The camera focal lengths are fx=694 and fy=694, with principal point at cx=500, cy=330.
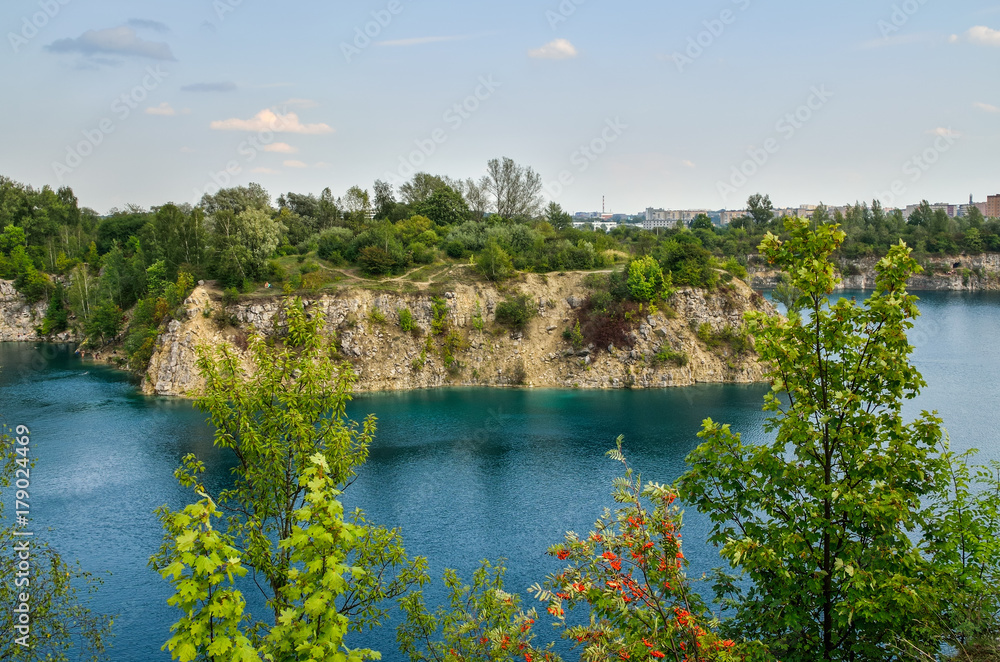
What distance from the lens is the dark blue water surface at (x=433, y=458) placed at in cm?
2566

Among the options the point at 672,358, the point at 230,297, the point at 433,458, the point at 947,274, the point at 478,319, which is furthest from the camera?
the point at 947,274

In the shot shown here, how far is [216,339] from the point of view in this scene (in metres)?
52.3

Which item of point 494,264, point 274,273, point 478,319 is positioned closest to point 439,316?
point 478,319

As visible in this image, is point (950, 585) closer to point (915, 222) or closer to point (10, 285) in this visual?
point (10, 285)

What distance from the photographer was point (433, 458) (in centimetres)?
3694

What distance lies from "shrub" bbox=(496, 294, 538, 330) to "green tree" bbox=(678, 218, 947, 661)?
4659 centimetres

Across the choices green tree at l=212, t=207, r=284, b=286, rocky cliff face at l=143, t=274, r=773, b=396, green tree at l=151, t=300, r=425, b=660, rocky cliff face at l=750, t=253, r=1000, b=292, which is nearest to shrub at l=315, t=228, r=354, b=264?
green tree at l=212, t=207, r=284, b=286

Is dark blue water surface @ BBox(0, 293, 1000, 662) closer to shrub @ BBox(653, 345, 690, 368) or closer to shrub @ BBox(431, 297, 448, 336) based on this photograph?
shrub @ BBox(653, 345, 690, 368)

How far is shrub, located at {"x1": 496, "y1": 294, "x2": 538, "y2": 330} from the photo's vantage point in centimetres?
5691

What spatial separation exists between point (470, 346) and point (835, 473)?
152 ft

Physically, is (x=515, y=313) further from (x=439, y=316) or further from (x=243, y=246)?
(x=243, y=246)

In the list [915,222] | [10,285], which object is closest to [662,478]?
[10,285]

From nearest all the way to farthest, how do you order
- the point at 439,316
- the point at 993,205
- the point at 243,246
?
1. the point at 243,246
2. the point at 439,316
3. the point at 993,205

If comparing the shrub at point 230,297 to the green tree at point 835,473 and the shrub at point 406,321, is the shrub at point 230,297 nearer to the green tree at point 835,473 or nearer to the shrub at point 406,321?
the shrub at point 406,321
